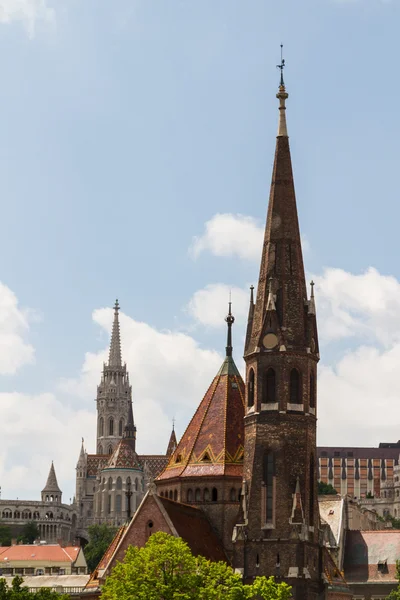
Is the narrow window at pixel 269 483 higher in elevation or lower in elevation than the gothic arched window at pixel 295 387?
lower

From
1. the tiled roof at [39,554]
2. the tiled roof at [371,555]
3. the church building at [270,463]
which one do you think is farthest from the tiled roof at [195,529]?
the tiled roof at [39,554]

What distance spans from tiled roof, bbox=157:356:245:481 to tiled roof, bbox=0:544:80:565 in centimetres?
9514

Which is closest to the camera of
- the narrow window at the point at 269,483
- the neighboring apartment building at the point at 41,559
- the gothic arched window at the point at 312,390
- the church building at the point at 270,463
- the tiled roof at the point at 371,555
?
the church building at the point at 270,463

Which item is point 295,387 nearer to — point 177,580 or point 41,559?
point 177,580

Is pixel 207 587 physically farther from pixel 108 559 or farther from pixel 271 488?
pixel 108 559

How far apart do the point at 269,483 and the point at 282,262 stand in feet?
44.2

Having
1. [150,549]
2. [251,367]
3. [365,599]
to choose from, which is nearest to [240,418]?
[251,367]

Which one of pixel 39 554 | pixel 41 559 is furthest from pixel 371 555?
pixel 39 554

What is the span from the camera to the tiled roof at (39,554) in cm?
17725

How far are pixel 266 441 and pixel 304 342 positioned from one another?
642 cm

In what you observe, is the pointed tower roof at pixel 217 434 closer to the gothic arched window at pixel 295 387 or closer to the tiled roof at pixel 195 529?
the tiled roof at pixel 195 529

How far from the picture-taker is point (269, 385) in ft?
255

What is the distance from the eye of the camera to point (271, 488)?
7581cm

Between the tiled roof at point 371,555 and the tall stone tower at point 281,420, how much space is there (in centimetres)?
3199
